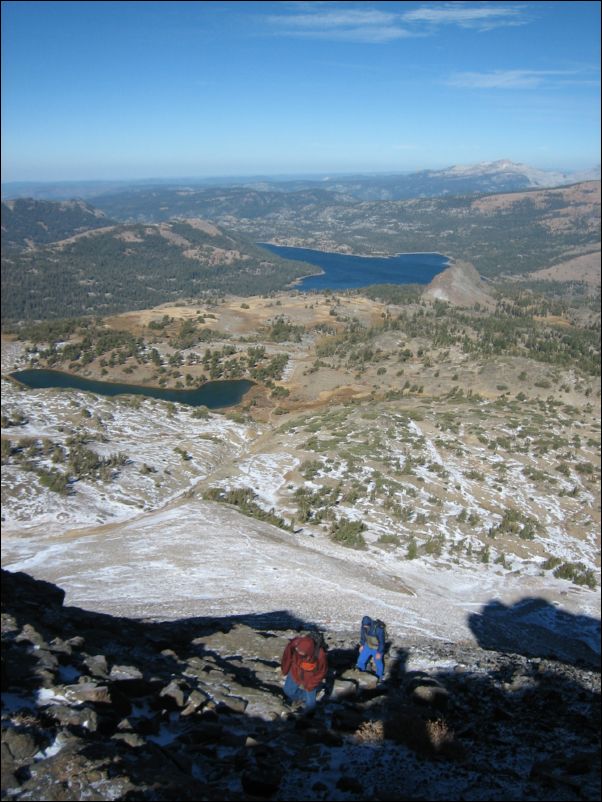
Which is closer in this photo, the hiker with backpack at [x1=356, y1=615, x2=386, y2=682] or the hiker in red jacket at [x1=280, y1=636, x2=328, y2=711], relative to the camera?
the hiker in red jacket at [x1=280, y1=636, x2=328, y2=711]

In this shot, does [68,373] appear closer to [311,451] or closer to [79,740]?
[311,451]

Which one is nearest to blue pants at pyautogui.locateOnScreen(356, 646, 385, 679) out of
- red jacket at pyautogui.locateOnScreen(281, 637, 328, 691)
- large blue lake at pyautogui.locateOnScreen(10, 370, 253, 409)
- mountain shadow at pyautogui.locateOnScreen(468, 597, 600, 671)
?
red jacket at pyautogui.locateOnScreen(281, 637, 328, 691)

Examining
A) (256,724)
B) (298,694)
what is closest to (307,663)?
(298,694)

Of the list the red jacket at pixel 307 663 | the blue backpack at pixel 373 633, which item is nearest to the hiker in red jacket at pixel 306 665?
the red jacket at pixel 307 663

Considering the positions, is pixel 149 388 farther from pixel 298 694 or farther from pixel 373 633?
pixel 298 694

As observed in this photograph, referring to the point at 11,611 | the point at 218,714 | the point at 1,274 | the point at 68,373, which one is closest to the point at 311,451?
the point at 11,611

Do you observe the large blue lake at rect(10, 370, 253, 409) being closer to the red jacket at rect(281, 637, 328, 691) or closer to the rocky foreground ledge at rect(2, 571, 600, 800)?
the rocky foreground ledge at rect(2, 571, 600, 800)
